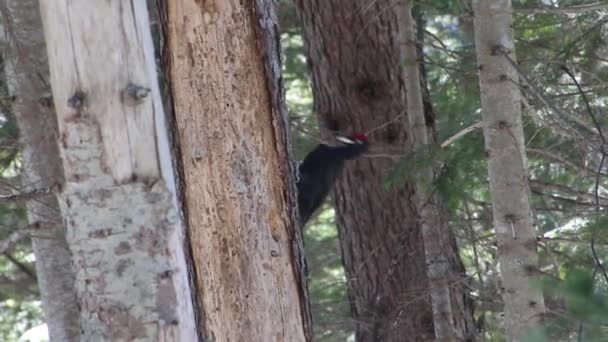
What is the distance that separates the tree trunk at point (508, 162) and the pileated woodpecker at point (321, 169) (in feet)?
3.21

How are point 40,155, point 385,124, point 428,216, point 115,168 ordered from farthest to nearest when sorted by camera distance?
point 385,124 → point 428,216 → point 40,155 → point 115,168

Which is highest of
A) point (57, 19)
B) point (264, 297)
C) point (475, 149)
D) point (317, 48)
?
point (317, 48)

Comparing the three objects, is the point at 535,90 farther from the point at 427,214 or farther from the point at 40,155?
the point at 40,155

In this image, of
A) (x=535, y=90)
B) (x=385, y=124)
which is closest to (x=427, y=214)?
(x=385, y=124)

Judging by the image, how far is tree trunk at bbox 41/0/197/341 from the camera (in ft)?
9.98

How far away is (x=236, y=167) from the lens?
3.83m

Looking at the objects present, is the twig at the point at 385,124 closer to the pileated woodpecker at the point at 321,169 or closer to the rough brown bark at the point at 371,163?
the rough brown bark at the point at 371,163

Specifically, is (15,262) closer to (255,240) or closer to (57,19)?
(255,240)

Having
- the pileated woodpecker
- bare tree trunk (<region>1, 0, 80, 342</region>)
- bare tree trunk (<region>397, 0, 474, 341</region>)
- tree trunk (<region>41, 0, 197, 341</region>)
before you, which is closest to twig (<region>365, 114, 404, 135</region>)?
bare tree trunk (<region>397, 0, 474, 341</region>)

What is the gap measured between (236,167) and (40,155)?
198 cm

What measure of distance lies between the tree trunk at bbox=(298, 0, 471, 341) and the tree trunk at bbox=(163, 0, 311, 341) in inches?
117

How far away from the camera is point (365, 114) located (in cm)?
702

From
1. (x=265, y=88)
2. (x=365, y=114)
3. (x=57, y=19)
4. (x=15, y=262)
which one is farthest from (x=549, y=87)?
(x=15, y=262)

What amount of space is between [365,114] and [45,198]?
240cm
